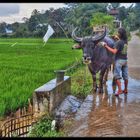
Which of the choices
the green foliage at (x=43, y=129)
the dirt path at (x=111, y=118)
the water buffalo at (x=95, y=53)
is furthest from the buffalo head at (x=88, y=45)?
the green foliage at (x=43, y=129)

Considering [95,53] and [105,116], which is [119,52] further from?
[105,116]

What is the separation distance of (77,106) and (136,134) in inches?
84.4

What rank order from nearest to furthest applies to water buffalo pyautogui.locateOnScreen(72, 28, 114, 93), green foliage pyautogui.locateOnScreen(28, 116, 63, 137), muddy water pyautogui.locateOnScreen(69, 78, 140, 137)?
green foliage pyautogui.locateOnScreen(28, 116, 63, 137) → muddy water pyautogui.locateOnScreen(69, 78, 140, 137) → water buffalo pyautogui.locateOnScreen(72, 28, 114, 93)

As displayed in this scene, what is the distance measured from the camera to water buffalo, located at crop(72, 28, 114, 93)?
7.47 metres

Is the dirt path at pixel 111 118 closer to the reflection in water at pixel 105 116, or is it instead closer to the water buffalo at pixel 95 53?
the reflection in water at pixel 105 116

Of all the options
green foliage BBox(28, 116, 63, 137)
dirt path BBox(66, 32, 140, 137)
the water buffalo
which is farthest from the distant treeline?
green foliage BBox(28, 116, 63, 137)

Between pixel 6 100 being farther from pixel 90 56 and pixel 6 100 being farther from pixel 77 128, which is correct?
pixel 77 128

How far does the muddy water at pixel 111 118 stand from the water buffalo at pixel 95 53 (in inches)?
20.4

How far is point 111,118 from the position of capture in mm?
5766

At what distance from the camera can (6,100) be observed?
706 centimetres

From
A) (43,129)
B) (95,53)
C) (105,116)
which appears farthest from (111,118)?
(95,53)

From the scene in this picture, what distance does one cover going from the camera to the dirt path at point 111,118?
4.97 metres

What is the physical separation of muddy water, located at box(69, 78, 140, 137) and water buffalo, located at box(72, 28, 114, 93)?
0.52 meters

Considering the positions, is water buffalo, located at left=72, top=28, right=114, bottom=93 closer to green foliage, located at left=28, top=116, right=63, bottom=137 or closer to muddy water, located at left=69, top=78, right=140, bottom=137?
muddy water, located at left=69, top=78, right=140, bottom=137
